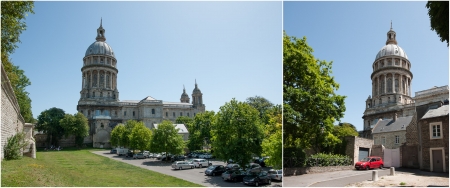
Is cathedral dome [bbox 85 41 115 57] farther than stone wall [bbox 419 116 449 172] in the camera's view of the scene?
Yes

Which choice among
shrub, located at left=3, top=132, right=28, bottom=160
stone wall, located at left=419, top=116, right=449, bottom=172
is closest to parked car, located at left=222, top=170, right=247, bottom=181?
shrub, located at left=3, top=132, right=28, bottom=160

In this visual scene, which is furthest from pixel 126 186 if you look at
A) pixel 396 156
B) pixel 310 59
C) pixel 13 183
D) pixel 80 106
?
pixel 80 106

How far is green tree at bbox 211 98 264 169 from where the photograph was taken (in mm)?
12711

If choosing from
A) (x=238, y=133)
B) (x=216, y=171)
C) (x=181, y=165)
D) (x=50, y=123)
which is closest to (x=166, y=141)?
(x=181, y=165)

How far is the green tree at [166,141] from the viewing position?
20.3 metres

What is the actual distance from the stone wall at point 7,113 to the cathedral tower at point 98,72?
32.5 metres

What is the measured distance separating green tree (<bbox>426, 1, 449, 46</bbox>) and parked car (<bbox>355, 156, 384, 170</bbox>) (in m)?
1.69

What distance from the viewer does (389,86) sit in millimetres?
4234

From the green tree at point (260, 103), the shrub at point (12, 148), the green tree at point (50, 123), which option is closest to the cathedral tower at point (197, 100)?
the green tree at point (260, 103)

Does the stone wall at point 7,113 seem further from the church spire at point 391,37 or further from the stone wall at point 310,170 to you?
the church spire at point 391,37

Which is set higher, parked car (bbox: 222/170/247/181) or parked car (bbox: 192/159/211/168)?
parked car (bbox: 222/170/247/181)

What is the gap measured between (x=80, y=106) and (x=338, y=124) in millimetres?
40463

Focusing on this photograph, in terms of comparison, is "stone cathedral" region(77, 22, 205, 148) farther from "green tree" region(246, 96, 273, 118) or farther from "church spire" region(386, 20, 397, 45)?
"church spire" region(386, 20, 397, 45)

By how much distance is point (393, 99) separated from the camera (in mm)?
4273
